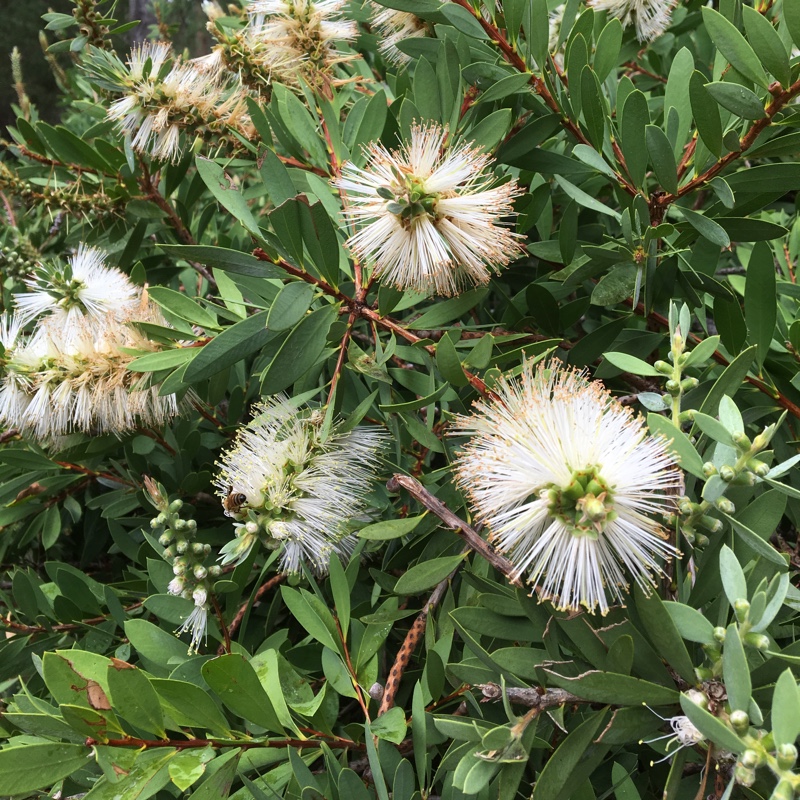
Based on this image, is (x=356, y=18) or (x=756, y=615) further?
(x=356, y=18)

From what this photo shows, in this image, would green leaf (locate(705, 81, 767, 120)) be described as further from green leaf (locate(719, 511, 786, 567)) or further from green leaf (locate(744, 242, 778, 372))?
green leaf (locate(719, 511, 786, 567))

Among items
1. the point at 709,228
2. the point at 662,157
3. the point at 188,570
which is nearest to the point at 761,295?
the point at 709,228

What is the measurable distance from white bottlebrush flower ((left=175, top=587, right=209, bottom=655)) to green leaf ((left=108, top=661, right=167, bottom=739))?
21 cm

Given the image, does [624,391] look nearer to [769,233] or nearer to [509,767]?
[769,233]

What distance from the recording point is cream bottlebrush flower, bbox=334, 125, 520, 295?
3.82 feet

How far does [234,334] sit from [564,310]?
26.2 inches

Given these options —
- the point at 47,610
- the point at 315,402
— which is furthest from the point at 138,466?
the point at 315,402

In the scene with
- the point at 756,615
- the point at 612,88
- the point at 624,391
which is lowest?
the point at 756,615

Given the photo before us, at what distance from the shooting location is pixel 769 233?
116cm

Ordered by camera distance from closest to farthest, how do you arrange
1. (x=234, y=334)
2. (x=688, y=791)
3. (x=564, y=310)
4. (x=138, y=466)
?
(x=688, y=791), (x=234, y=334), (x=564, y=310), (x=138, y=466)

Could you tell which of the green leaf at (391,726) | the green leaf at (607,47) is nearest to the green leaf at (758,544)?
the green leaf at (391,726)

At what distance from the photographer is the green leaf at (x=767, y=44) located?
0.97 m

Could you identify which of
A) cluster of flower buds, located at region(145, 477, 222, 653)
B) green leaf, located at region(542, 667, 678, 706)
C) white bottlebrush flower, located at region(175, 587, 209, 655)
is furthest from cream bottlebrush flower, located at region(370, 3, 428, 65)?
green leaf, located at region(542, 667, 678, 706)

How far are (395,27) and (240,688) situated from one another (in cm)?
148
